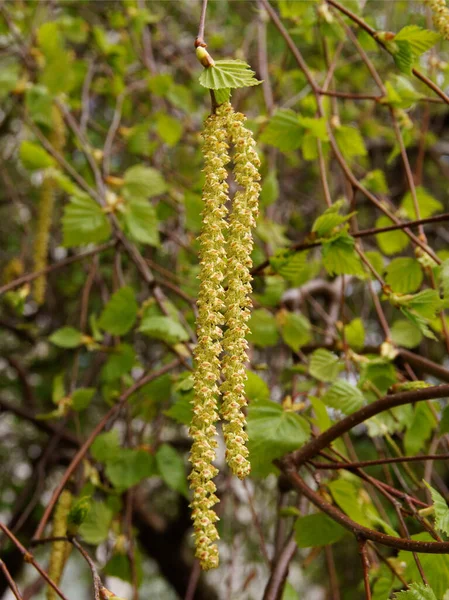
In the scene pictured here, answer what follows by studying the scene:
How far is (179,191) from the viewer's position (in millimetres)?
2170

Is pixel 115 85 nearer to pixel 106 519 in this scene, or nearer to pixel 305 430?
pixel 106 519

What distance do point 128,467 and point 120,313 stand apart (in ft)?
1.06

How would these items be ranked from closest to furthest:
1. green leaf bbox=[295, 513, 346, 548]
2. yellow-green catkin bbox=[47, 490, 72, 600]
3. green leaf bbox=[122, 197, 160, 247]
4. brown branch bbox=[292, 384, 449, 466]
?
brown branch bbox=[292, 384, 449, 466] → green leaf bbox=[295, 513, 346, 548] → yellow-green catkin bbox=[47, 490, 72, 600] → green leaf bbox=[122, 197, 160, 247]

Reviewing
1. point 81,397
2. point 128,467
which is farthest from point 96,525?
point 81,397

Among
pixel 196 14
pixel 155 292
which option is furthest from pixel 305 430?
pixel 196 14

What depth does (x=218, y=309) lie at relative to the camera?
25.5 inches

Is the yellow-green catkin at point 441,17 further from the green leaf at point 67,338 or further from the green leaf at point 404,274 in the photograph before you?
the green leaf at point 67,338

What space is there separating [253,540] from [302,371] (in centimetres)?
177

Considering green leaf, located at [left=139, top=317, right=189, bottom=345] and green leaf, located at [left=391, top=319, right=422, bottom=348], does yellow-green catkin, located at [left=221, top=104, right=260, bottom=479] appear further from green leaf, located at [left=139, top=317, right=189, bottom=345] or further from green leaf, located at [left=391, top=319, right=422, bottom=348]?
green leaf, located at [left=391, top=319, right=422, bottom=348]

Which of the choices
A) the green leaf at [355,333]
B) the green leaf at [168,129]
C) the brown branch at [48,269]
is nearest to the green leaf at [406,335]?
the green leaf at [355,333]

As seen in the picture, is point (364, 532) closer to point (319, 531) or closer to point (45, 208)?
point (319, 531)

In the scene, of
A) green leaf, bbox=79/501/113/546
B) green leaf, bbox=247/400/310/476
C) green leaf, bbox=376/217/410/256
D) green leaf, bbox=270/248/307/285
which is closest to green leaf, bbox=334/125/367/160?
green leaf, bbox=376/217/410/256

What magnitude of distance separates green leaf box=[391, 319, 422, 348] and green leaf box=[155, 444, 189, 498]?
543 millimetres

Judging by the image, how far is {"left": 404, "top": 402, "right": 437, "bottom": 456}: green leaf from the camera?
1136mm
